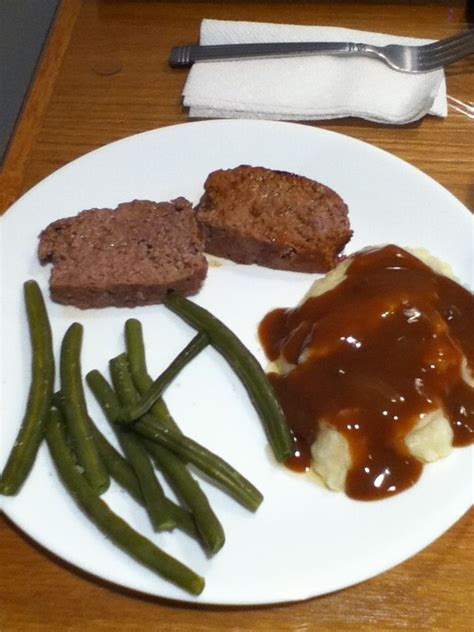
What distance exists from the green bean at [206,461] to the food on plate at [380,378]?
160 millimetres

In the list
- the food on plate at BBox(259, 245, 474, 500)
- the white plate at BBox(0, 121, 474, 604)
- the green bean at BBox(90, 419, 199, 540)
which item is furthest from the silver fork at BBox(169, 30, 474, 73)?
the green bean at BBox(90, 419, 199, 540)

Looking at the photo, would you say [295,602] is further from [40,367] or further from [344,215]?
[344,215]

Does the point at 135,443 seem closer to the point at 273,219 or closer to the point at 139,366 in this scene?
the point at 139,366

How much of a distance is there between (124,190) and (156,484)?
1.19 m

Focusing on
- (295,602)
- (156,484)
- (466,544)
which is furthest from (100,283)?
(466,544)

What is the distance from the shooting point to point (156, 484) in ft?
5.97

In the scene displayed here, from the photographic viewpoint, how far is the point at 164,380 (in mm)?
1990

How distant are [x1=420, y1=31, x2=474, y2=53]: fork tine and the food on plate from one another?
52.1 inches

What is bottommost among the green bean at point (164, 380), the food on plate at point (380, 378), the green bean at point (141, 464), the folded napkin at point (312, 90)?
the green bean at point (141, 464)

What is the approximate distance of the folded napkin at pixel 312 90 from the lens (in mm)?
2828

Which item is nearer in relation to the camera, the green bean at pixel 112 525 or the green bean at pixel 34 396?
the green bean at pixel 112 525

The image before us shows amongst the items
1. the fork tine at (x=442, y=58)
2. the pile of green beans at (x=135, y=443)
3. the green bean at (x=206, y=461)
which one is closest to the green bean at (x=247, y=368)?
the pile of green beans at (x=135, y=443)

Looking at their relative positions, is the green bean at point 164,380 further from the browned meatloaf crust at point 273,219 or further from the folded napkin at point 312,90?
the folded napkin at point 312,90

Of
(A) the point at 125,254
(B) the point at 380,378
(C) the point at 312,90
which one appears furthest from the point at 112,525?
(C) the point at 312,90
